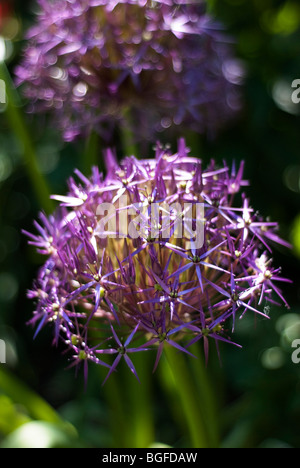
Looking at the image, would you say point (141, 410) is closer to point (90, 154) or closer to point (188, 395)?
point (188, 395)

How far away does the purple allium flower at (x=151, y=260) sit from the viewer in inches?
29.5

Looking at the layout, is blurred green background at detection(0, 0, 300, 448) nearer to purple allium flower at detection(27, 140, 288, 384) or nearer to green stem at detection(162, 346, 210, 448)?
green stem at detection(162, 346, 210, 448)

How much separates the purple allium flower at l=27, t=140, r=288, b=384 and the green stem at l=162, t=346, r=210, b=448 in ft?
0.23

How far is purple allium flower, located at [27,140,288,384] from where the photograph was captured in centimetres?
75

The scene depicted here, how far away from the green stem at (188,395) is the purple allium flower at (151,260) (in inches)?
2.8

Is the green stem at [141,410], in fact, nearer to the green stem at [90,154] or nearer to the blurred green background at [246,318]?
the blurred green background at [246,318]

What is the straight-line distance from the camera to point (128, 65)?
1.15m

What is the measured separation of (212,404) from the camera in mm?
1341

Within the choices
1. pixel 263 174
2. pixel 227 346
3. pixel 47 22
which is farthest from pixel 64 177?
pixel 227 346

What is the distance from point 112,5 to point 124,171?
0.47 meters

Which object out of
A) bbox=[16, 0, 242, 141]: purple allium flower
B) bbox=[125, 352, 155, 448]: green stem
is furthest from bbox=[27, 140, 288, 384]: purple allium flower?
bbox=[125, 352, 155, 448]: green stem

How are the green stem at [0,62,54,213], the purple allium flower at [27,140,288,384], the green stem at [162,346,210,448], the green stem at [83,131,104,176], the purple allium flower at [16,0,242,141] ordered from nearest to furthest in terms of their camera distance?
1. the purple allium flower at [27,140,288,384]
2. the green stem at [162,346,210,448]
3. the purple allium flower at [16,0,242,141]
4. the green stem at [0,62,54,213]
5. the green stem at [83,131,104,176]

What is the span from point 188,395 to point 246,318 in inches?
24.0

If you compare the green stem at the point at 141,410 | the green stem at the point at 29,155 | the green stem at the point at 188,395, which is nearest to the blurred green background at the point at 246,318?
the green stem at the point at 141,410
